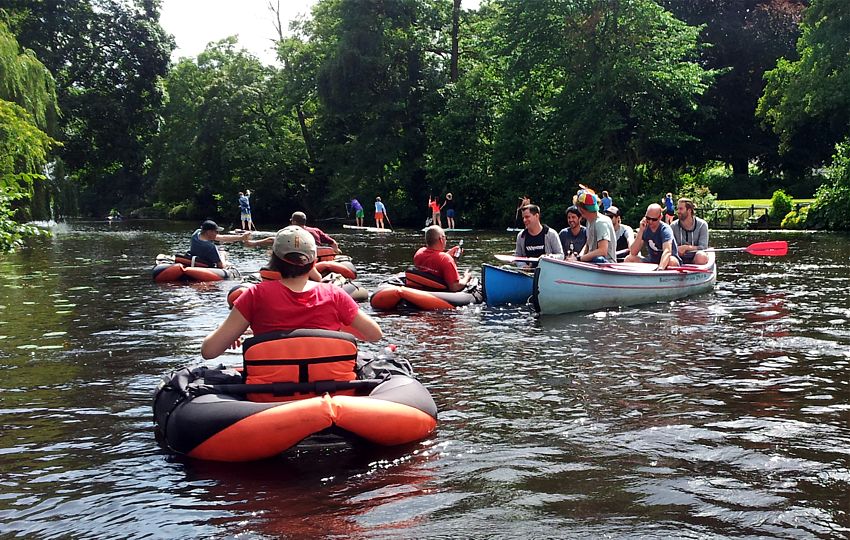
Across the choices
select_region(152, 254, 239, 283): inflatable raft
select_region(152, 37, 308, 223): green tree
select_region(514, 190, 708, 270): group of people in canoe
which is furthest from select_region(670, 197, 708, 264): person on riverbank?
select_region(152, 37, 308, 223): green tree

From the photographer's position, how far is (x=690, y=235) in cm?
1528

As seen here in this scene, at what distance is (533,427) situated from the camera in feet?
22.0

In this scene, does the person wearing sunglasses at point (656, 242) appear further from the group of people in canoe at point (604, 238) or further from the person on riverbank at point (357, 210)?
the person on riverbank at point (357, 210)

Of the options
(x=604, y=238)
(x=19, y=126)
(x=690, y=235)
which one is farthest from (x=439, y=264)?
(x=19, y=126)

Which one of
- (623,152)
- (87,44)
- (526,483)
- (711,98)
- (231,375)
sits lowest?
(526,483)

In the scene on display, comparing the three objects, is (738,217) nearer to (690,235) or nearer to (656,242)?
(690,235)

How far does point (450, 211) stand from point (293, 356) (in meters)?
33.9

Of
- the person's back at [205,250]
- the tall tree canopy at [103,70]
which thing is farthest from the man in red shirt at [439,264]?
the tall tree canopy at [103,70]

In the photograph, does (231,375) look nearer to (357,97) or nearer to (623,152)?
(623,152)

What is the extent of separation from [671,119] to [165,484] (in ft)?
112

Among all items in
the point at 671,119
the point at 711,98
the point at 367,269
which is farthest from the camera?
the point at 711,98

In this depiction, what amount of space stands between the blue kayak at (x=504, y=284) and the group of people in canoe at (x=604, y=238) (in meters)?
0.32

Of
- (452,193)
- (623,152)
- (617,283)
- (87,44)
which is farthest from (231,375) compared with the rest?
(87,44)

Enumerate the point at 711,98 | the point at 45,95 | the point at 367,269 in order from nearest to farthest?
the point at 367,269, the point at 45,95, the point at 711,98
